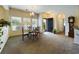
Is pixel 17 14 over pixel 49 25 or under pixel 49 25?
over

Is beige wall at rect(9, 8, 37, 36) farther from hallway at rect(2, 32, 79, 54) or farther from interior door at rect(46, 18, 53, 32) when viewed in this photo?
interior door at rect(46, 18, 53, 32)

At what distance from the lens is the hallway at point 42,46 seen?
2412mm

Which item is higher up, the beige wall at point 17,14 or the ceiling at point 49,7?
the ceiling at point 49,7

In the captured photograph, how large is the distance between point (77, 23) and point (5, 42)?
1567 mm

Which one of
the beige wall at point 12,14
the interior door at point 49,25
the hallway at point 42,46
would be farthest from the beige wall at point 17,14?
the interior door at point 49,25

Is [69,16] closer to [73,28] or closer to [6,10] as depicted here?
[73,28]

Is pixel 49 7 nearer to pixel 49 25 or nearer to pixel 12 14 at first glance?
pixel 49 25

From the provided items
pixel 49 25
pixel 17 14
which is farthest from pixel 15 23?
pixel 49 25

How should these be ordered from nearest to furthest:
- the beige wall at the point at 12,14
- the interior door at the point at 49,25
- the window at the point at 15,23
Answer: the beige wall at the point at 12,14
the window at the point at 15,23
the interior door at the point at 49,25

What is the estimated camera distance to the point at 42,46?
8.09 ft

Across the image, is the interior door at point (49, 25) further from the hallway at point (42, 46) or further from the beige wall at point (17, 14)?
the beige wall at point (17, 14)

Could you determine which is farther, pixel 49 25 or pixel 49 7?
pixel 49 25

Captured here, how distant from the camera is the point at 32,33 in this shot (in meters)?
2.57

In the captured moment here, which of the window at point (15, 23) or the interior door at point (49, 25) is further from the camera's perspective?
the interior door at point (49, 25)
